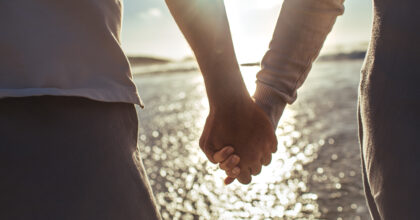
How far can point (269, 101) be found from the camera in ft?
4.99

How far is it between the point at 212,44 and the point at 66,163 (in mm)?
606

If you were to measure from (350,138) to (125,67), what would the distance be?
5483 mm

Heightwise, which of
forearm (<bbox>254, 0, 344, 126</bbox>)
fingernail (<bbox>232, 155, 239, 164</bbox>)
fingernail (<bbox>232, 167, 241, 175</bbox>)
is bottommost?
fingernail (<bbox>232, 167, 241, 175</bbox>)

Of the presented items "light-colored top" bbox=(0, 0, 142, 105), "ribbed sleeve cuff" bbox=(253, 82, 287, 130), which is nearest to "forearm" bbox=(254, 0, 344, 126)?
"ribbed sleeve cuff" bbox=(253, 82, 287, 130)

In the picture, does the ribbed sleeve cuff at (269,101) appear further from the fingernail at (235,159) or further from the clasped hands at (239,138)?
the fingernail at (235,159)

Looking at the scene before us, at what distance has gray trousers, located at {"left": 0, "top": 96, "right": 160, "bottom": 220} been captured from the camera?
84 cm

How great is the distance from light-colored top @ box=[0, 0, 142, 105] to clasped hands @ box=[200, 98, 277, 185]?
48cm

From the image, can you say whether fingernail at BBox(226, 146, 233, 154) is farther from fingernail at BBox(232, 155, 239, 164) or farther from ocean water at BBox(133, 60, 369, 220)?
ocean water at BBox(133, 60, 369, 220)

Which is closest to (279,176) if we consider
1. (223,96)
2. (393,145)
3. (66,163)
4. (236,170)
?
(236,170)

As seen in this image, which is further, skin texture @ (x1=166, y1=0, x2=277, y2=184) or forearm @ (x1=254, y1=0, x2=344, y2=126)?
forearm @ (x1=254, y1=0, x2=344, y2=126)

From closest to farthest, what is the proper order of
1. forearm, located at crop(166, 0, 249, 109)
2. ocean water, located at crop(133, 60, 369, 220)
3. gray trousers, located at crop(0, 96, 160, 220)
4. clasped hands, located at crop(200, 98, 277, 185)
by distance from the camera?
gray trousers, located at crop(0, 96, 160, 220), forearm, located at crop(166, 0, 249, 109), clasped hands, located at crop(200, 98, 277, 185), ocean water, located at crop(133, 60, 369, 220)

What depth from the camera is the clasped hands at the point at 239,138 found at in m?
1.44

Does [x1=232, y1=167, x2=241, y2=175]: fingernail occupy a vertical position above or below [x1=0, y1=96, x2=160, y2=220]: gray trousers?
below

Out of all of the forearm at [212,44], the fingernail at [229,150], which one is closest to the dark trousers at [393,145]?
the forearm at [212,44]
